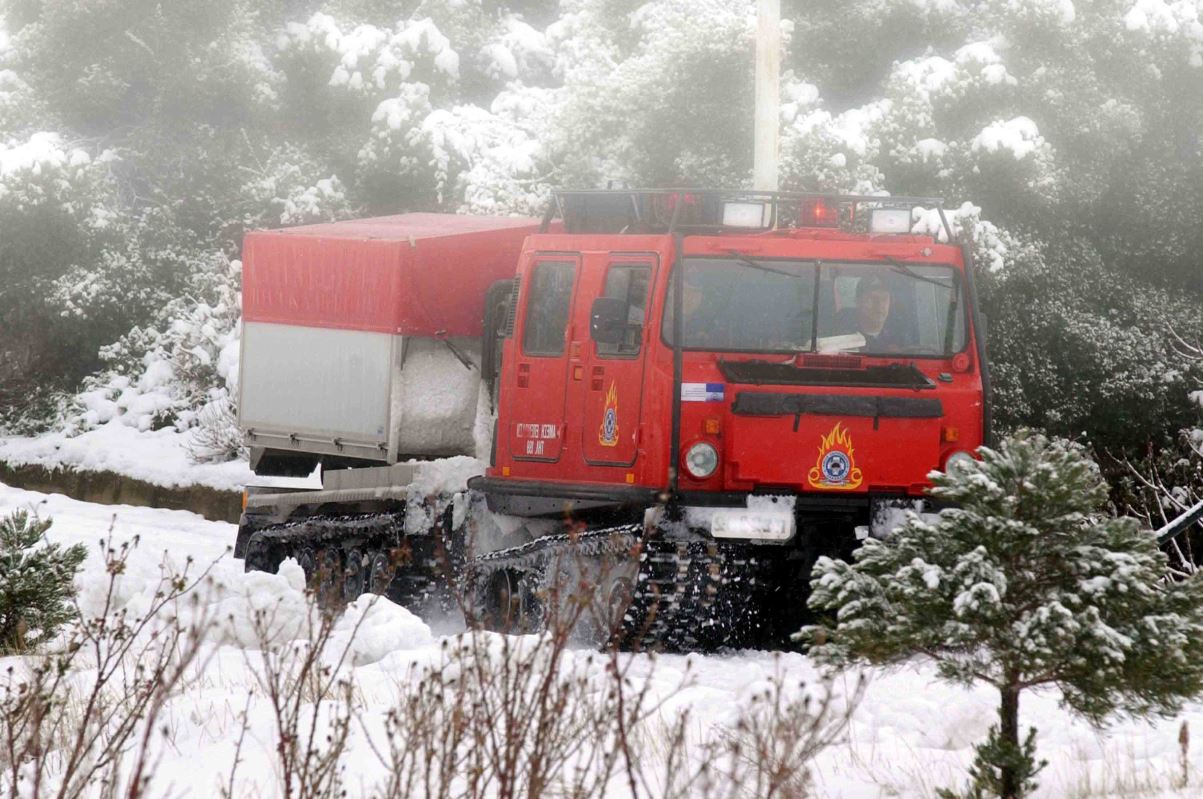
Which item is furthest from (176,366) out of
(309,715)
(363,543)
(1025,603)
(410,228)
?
(1025,603)

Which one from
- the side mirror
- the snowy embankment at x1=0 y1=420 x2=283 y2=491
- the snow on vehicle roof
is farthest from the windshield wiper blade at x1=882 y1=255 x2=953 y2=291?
the snowy embankment at x1=0 y1=420 x2=283 y2=491

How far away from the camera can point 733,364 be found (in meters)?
10.6

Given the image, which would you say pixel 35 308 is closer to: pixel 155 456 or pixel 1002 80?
pixel 155 456

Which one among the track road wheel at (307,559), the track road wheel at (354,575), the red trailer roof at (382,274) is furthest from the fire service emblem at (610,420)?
the track road wheel at (307,559)

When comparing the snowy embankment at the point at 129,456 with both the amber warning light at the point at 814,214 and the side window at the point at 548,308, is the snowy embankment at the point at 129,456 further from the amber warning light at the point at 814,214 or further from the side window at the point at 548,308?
the amber warning light at the point at 814,214

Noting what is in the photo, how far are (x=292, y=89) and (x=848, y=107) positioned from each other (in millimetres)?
9022

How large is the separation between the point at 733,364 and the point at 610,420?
2.90 ft

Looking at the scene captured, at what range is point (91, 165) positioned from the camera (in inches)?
1034

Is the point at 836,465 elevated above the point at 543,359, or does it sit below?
below

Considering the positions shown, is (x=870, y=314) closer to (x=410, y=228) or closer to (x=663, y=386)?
(x=663, y=386)

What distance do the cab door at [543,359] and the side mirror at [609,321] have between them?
20.7 inches

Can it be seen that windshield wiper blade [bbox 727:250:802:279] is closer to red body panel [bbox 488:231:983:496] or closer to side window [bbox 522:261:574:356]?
red body panel [bbox 488:231:983:496]

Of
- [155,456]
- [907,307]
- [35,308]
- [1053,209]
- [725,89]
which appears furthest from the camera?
[35,308]

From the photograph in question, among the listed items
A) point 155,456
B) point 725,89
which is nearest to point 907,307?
point 725,89
